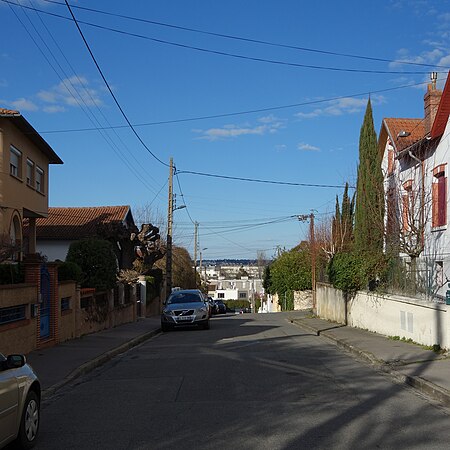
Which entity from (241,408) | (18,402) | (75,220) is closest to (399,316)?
(241,408)

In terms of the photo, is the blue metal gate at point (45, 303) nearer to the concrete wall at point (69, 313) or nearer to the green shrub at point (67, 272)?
the concrete wall at point (69, 313)

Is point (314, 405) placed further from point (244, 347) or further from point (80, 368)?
point (244, 347)

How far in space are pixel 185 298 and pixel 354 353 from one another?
1116 centimetres

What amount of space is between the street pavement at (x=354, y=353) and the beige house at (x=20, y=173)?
214 inches

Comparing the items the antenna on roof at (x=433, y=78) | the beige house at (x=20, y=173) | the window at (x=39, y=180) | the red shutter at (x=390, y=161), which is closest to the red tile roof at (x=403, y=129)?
the red shutter at (x=390, y=161)

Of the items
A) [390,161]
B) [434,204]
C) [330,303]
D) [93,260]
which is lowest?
[330,303]

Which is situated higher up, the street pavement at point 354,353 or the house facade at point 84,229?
the house facade at point 84,229

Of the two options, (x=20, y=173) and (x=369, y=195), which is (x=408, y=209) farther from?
(x=20, y=173)

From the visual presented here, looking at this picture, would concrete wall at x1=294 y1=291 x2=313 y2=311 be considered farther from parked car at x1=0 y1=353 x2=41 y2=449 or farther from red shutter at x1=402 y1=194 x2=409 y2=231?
parked car at x1=0 y1=353 x2=41 y2=449

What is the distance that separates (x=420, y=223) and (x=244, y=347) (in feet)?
26.7

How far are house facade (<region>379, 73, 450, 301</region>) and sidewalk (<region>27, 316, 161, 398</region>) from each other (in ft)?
29.2

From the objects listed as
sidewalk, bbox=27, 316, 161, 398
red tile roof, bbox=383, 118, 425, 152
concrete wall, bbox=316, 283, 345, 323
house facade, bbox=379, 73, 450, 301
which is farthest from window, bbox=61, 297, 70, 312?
red tile roof, bbox=383, 118, 425, 152

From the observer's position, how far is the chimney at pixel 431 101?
23.8 meters

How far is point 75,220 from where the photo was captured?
147 feet
